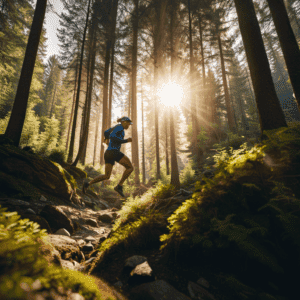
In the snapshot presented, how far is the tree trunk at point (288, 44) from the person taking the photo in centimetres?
505

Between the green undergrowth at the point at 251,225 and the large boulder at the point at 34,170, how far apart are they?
226 inches

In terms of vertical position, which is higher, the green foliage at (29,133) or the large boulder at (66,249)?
the green foliage at (29,133)

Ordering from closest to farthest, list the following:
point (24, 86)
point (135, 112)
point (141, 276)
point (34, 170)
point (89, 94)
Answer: point (141, 276), point (34, 170), point (24, 86), point (135, 112), point (89, 94)

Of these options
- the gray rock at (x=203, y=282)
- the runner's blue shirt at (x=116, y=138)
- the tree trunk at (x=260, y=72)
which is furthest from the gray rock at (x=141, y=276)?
the tree trunk at (x=260, y=72)

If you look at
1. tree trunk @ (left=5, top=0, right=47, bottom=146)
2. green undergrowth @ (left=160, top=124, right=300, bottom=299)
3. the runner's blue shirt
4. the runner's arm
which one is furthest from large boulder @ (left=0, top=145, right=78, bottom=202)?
green undergrowth @ (left=160, top=124, right=300, bottom=299)

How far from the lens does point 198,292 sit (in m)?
1.62

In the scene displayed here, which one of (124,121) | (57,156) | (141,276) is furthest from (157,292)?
(57,156)

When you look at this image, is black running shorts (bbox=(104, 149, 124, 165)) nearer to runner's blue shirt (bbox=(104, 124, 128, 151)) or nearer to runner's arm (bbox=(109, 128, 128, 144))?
runner's blue shirt (bbox=(104, 124, 128, 151))

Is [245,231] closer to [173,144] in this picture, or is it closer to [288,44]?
[173,144]

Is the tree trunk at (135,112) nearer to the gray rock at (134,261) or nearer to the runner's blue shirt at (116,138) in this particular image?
the runner's blue shirt at (116,138)

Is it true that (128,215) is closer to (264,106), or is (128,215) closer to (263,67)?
(264,106)

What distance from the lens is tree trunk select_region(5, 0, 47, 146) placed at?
22.3 feet

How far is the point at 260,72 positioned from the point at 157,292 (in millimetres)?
5569

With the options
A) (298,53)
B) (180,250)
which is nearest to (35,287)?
(180,250)
